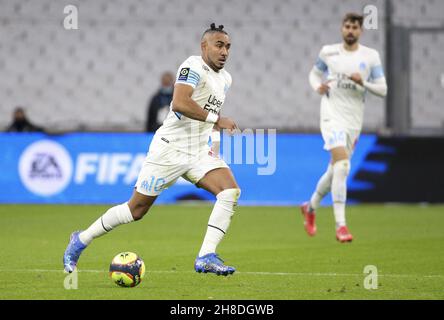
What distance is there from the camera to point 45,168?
58.4 feet

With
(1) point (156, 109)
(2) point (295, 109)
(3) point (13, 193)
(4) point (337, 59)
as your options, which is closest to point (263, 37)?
(2) point (295, 109)

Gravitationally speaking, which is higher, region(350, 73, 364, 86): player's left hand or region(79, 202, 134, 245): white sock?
region(350, 73, 364, 86): player's left hand

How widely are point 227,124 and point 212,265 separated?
1.14 m

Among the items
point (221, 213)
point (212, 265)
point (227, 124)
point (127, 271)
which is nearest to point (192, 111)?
point (227, 124)

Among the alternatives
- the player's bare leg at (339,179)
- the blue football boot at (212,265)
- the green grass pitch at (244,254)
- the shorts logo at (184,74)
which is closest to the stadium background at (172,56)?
the green grass pitch at (244,254)

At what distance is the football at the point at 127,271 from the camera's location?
823 centimetres

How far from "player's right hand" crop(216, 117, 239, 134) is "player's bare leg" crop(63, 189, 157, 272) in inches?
33.9

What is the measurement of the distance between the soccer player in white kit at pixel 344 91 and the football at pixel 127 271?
4.43m

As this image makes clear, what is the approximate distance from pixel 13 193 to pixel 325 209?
5192 millimetres

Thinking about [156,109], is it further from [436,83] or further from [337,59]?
[337,59]

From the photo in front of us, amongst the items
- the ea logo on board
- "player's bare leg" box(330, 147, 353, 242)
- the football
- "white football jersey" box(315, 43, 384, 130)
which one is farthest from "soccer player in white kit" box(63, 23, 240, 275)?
the ea logo on board

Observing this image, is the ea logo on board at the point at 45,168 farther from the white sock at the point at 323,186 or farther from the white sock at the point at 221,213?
the white sock at the point at 221,213

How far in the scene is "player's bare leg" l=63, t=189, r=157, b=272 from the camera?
351 inches

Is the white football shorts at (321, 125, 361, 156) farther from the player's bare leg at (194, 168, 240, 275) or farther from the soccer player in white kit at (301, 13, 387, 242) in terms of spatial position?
the player's bare leg at (194, 168, 240, 275)
